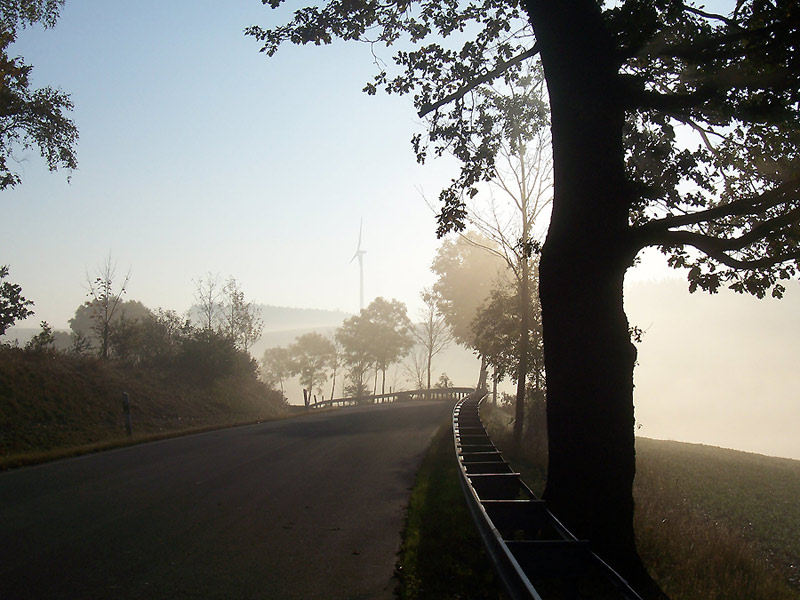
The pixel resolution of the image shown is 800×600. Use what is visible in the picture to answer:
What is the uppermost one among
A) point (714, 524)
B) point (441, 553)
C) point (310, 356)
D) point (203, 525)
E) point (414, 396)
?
point (310, 356)

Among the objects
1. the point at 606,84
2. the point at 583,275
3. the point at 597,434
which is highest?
the point at 606,84

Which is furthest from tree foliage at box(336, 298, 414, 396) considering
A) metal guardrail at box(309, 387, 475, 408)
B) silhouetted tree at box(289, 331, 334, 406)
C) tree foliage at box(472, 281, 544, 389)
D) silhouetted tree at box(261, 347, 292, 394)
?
tree foliage at box(472, 281, 544, 389)

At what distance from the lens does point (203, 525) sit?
6746mm

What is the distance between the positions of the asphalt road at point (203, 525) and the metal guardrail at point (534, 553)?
1.04 metres

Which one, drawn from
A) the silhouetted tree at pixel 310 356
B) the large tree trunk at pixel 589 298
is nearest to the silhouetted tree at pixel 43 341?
the large tree trunk at pixel 589 298

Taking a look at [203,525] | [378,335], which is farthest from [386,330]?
[203,525]

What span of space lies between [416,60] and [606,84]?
4951 millimetres

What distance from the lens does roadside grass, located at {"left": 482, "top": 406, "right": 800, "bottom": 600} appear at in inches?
297

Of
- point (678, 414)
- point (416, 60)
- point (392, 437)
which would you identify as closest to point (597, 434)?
point (416, 60)

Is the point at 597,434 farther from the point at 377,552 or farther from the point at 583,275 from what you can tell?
the point at 377,552

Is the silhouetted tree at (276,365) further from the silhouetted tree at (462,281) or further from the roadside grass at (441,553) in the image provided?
the roadside grass at (441,553)

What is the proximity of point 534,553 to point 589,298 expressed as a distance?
2870 mm

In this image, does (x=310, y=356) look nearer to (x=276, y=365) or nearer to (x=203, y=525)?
(x=276, y=365)

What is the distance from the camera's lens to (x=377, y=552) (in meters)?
6.18
